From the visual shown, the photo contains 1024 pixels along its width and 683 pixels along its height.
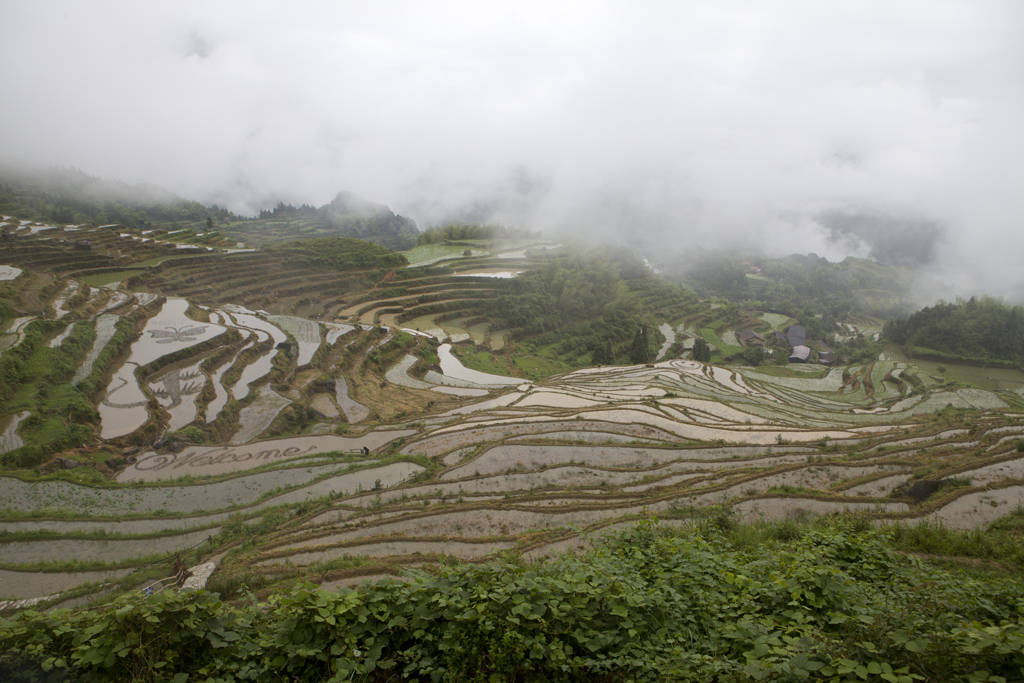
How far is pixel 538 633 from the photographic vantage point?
3230mm

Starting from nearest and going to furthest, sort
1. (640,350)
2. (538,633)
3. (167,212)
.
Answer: (538,633) → (640,350) → (167,212)

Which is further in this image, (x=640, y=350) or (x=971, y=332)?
(x=971, y=332)

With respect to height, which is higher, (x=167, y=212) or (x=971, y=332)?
(x=167, y=212)

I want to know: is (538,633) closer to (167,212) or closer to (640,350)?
(640,350)

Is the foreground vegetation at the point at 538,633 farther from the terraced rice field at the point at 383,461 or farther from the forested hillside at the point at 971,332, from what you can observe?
the forested hillside at the point at 971,332

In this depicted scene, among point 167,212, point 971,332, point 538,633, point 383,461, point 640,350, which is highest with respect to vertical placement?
point 167,212

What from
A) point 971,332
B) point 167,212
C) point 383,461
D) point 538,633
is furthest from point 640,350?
point 167,212

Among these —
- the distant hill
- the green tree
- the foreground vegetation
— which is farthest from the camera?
the distant hill

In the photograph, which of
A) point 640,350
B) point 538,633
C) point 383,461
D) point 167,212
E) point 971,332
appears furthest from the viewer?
point 167,212

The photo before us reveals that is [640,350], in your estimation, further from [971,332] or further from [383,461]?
[971,332]

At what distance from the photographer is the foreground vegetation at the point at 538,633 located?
2.65 meters

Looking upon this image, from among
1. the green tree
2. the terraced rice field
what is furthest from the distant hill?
the green tree

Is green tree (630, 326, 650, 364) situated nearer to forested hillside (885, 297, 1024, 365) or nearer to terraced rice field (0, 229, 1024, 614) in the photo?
terraced rice field (0, 229, 1024, 614)

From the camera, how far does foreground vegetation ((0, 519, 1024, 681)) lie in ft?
8.70
